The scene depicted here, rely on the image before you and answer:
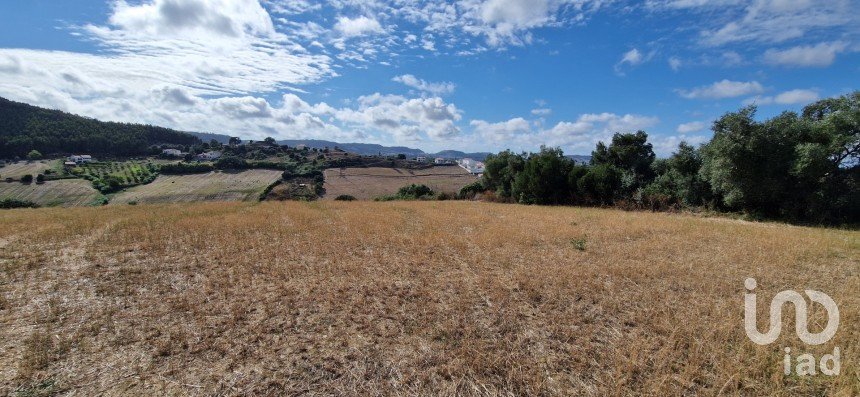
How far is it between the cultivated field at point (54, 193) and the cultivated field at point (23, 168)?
459 cm

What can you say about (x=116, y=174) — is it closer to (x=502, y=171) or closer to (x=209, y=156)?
(x=209, y=156)

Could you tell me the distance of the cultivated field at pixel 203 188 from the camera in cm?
5225

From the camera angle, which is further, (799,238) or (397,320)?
(799,238)

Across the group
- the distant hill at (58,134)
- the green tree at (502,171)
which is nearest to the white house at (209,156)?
the distant hill at (58,134)

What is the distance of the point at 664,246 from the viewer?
1094cm

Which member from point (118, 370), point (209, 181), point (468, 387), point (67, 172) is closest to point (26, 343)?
point (118, 370)

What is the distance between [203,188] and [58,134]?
5323 centimetres

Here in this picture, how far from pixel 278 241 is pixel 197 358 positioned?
7.56 m

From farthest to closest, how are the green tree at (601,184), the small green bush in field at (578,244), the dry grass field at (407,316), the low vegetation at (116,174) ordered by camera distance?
the low vegetation at (116,174) → the green tree at (601,184) → the small green bush in field at (578,244) → the dry grass field at (407,316)

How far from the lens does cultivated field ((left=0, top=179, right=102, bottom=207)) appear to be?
47.1 metres

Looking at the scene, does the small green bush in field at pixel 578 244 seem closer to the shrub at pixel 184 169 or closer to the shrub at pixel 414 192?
the shrub at pixel 414 192

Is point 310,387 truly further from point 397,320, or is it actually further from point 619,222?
point 619,222

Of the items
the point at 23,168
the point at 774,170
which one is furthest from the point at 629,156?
the point at 23,168

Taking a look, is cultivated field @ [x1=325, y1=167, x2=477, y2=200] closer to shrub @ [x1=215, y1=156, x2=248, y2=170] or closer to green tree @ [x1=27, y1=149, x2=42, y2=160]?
shrub @ [x1=215, y1=156, x2=248, y2=170]
